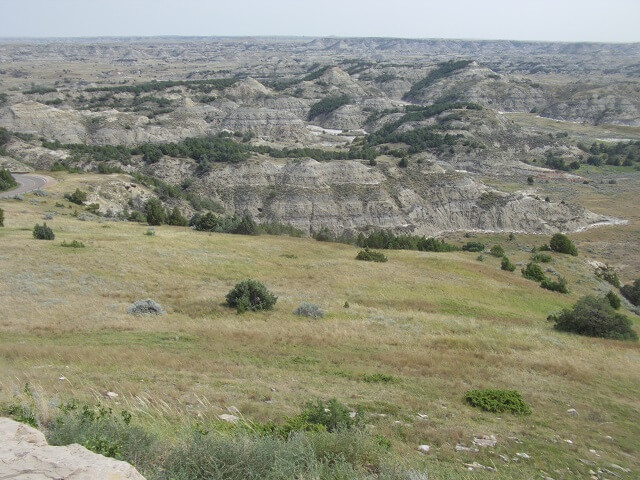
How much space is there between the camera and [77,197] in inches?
2242

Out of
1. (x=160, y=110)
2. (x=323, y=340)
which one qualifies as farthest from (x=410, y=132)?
(x=323, y=340)

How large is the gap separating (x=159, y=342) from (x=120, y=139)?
103708 mm

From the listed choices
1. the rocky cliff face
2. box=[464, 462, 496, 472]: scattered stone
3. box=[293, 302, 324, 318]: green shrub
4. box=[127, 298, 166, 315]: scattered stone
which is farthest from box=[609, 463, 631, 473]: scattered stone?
the rocky cliff face

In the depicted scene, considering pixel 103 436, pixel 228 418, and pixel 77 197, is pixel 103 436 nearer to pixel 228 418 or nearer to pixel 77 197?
pixel 228 418

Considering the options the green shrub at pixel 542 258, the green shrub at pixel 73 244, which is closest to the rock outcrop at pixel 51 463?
the green shrub at pixel 73 244

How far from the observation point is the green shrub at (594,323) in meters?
28.7

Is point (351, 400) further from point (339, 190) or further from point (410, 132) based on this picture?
point (410, 132)

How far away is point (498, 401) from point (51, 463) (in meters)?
12.1

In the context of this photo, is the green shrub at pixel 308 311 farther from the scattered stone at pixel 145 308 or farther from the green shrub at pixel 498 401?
the green shrub at pixel 498 401

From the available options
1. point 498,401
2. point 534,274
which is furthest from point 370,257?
point 498,401

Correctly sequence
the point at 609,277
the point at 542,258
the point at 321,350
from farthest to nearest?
the point at 542,258 < the point at 609,277 < the point at 321,350

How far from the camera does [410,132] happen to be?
122 meters

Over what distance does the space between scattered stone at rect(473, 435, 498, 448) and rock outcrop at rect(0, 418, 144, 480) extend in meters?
8.20

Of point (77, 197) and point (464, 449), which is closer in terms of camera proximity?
point (464, 449)
